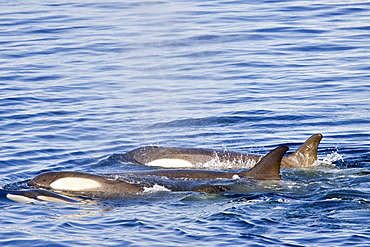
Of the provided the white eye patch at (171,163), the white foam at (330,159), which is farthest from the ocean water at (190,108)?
the white eye patch at (171,163)

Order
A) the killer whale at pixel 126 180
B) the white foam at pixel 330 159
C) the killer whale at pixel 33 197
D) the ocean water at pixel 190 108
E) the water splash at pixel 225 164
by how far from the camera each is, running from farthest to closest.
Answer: the water splash at pixel 225 164, the white foam at pixel 330 159, the killer whale at pixel 126 180, the killer whale at pixel 33 197, the ocean water at pixel 190 108

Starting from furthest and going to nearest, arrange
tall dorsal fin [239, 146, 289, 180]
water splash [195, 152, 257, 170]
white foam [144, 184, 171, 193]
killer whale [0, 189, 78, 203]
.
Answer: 1. water splash [195, 152, 257, 170]
2. tall dorsal fin [239, 146, 289, 180]
3. white foam [144, 184, 171, 193]
4. killer whale [0, 189, 78, 203]

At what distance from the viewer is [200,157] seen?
13180mm

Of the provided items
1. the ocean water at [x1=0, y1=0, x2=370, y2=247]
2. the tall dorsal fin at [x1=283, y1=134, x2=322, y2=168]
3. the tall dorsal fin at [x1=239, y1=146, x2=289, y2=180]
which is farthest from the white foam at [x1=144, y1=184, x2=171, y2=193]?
the tall dorsal fin at [x1=283, y1=134, x2=322, y2=168]

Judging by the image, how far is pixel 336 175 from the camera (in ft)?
37.8

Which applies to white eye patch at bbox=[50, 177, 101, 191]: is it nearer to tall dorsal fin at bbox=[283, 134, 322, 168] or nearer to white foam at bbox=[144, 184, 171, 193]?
white foam at bbox=[144, 184, 171, 193]

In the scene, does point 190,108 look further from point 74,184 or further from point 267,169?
point 74,184

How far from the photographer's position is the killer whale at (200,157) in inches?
483

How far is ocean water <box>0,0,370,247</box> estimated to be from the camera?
29.9 feet

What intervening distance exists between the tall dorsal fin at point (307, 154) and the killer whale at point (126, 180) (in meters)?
1.51

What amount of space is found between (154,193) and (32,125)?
6.40 metres

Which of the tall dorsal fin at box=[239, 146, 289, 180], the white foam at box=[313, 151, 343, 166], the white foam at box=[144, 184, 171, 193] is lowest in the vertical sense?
the white foam at box=[144, 184, 171, 193]

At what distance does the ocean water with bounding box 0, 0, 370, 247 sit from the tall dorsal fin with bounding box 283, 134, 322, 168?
41 cm

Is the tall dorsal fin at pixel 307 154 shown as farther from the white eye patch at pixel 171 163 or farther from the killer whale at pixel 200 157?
the white eye patch at pixel 171 163
